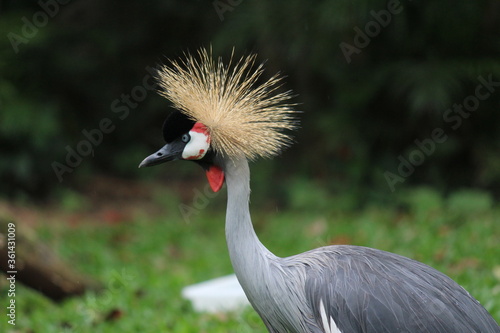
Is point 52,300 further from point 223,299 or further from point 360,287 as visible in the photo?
point 360,287

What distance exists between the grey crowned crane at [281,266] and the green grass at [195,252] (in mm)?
994

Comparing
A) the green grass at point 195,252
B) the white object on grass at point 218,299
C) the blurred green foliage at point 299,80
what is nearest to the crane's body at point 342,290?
the green grass at point 195,252

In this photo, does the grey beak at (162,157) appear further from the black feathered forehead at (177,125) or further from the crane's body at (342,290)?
the crane's body at (342,290)

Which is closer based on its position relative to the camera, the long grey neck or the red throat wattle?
the long grey neck

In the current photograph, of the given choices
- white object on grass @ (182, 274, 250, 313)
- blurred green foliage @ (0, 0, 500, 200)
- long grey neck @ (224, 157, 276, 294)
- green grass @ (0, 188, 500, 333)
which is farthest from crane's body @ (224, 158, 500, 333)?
blurred green foliage @ (0, 0, 500, 200)

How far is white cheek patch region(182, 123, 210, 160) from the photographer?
95.2 inches

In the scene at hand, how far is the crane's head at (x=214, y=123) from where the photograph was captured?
242 cm

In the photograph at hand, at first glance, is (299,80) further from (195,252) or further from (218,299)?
(218,299)

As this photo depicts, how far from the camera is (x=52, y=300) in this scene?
14.0 ft

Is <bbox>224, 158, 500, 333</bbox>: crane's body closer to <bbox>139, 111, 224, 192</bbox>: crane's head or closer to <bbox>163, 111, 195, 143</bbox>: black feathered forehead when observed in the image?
<bbox>139, 111, 224, 192</bbox>: crane's head

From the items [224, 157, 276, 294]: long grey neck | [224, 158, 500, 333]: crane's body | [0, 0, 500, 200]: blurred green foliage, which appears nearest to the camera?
[224, 158, 500, 333]: crane's body

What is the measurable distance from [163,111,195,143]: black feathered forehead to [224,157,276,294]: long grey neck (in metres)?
0.18

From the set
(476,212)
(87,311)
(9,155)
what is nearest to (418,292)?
(87,311)

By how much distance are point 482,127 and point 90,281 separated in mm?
3794
